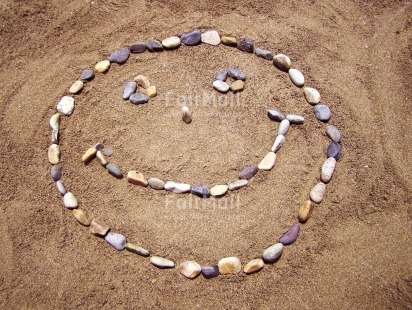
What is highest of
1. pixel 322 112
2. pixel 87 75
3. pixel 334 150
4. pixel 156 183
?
pixel 87 75

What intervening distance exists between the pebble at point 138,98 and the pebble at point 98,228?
4.60ft

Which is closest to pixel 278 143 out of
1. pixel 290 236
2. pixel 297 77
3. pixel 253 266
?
pixel 297 77

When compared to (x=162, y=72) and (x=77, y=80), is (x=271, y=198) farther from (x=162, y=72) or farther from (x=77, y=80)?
(x=77, y=80)

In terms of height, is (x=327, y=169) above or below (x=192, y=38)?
below

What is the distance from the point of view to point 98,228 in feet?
12.9

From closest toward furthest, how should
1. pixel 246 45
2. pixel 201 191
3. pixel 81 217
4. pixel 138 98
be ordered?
pixel 81 217
pixel 201 191
pixel 138 98
pixel 246 45

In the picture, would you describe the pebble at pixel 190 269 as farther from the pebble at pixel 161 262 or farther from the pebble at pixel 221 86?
the pebble at pixel 221 86

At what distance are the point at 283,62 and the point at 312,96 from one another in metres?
0.52

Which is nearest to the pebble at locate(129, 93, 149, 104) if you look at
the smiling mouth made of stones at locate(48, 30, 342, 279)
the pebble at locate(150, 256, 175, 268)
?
the smiling mouth made of stones at locate(48, 30, 342, 279)

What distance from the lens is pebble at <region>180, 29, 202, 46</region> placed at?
4879 millimetres

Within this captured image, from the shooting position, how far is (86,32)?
197 inches

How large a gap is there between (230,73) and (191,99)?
21.2 inches

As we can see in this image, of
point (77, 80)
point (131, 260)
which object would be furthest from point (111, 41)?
point (131, 260)

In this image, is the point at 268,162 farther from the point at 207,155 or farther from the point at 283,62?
the point at 283,62
